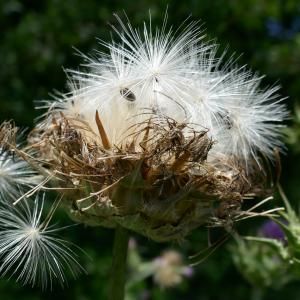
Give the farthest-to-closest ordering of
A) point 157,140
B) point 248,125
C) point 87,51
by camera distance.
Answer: point 87,51 → point 248,125 → point 157,140

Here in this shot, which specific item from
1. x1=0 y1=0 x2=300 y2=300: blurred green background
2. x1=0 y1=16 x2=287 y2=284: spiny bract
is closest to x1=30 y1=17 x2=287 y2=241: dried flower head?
x1=0 y1=16 x2=287 y2=284: spiny bract

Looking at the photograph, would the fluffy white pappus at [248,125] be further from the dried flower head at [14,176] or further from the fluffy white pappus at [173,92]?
the dried flower head at [14,176]

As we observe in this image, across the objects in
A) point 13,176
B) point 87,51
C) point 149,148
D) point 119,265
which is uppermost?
point 87,51

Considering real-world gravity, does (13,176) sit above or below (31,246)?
above

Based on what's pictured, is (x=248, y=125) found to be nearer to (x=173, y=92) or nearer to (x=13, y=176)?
(x=173, y=92)

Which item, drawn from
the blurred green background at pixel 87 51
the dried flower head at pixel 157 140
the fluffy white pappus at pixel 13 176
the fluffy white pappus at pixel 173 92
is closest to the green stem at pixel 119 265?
the dried flower head at pixel 157 140

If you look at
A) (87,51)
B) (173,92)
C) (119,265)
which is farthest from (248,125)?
(87,51)
